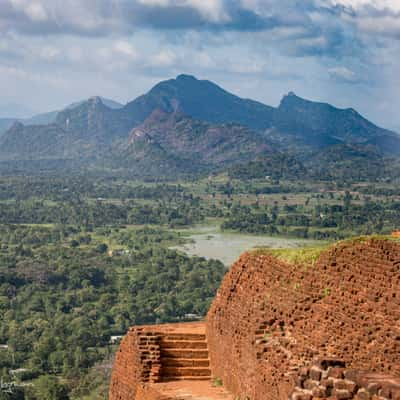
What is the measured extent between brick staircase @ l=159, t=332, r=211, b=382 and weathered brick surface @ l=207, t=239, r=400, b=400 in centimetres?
32

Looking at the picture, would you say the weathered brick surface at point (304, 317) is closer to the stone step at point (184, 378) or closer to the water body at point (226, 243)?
the stone step at point (184, 378)

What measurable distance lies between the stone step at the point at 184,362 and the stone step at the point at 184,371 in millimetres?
80

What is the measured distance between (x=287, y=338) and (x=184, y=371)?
12.1 ft

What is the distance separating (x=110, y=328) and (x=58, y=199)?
12509cm

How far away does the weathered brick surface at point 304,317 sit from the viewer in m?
14.5

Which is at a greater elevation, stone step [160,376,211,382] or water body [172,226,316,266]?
stone step [160,376,211,382]

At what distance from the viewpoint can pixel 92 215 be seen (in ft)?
539


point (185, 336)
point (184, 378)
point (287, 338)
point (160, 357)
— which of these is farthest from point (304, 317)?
point (185, 336)

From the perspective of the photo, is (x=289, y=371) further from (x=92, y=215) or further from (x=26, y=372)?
(x=92, y=215)

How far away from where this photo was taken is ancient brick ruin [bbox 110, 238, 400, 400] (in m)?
13.9

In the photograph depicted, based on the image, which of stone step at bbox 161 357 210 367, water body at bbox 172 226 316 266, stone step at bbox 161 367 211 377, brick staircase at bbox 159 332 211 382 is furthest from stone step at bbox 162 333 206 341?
water body at bbox 172 226 316 266

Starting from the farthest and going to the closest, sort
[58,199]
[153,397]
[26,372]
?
[58,199], [26,372], [153,397]

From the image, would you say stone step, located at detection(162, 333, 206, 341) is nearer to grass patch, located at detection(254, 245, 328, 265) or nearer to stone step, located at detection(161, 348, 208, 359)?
stone step, located at detection(161, 348, 208, 359)

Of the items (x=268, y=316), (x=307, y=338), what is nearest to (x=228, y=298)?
(x=268, y=316)
